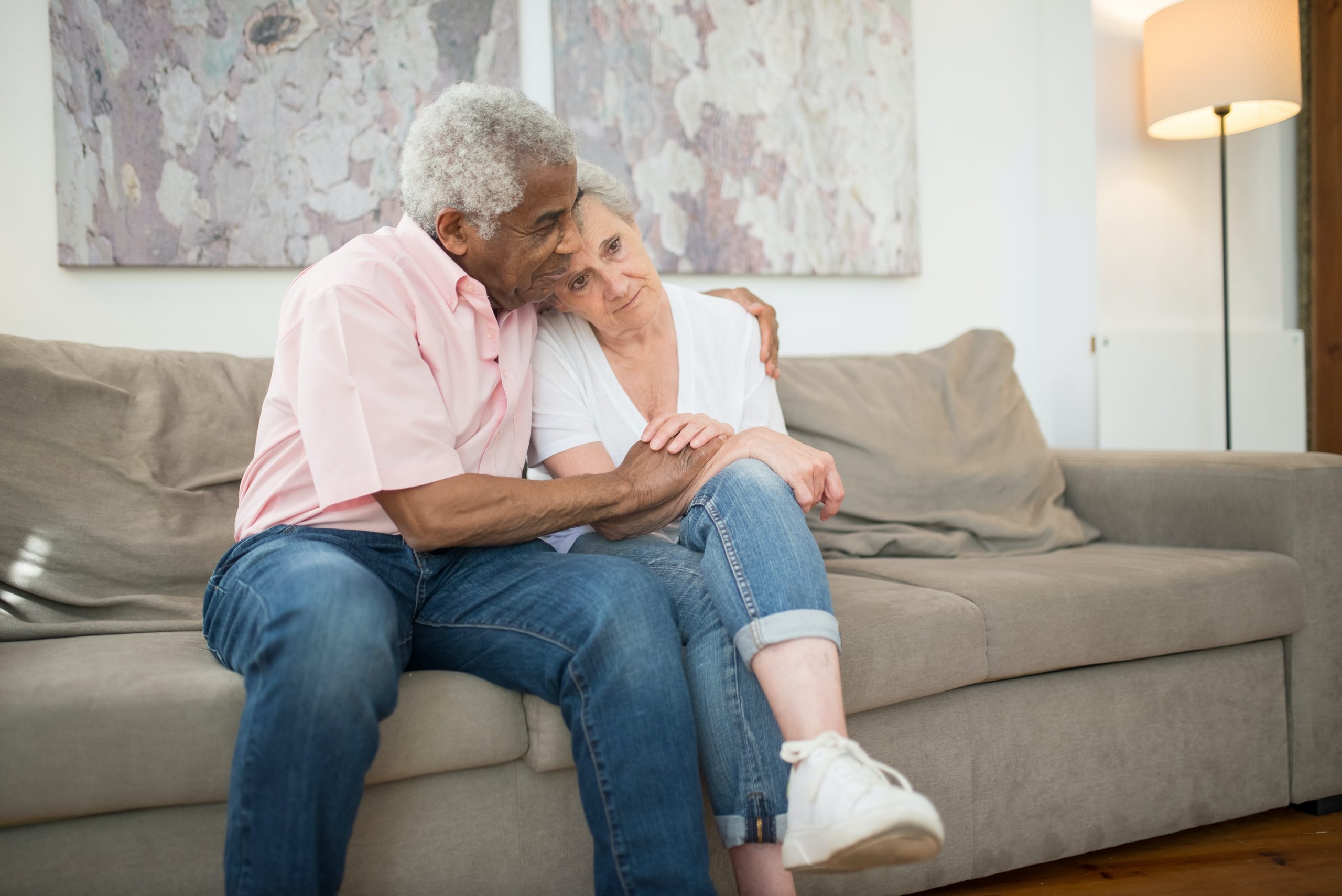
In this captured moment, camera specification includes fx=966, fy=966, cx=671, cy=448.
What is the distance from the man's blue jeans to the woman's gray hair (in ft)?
1.91

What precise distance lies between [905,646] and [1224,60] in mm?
1944

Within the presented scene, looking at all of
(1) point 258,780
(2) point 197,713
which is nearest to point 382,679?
(1) point 258,780

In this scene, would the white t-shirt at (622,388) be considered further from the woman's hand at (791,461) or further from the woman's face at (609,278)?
the woman's hand at (791,461)

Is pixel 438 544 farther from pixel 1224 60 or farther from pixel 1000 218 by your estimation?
pixel 1224 60

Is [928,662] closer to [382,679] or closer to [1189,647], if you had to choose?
[1189,647]

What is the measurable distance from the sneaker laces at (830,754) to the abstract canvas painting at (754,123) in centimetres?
149

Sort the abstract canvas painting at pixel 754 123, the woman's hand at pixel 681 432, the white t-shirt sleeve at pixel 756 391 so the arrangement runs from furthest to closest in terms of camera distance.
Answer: the abstract canvas painting at pixel 754 123, the white t-shirt sleeve at pixel 756 391, the woman's hand at pixel 681 432

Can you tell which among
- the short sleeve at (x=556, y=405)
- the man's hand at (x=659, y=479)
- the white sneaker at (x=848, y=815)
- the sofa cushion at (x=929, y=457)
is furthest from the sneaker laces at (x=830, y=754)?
the sofa cushion at (x=929, y=457)

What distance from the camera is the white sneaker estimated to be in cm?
91

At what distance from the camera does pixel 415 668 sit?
124 centimetres

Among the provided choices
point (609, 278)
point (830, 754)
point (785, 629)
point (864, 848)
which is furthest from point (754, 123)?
point (864, 848)

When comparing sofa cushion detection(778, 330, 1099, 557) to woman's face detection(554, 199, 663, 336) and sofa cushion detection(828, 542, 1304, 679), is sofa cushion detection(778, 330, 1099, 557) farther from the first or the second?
woman's face detection(554, 199, 663, 336)

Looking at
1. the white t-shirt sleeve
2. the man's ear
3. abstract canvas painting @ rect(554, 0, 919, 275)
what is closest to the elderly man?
the man's ear

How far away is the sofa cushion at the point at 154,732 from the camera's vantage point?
104 centimetres
